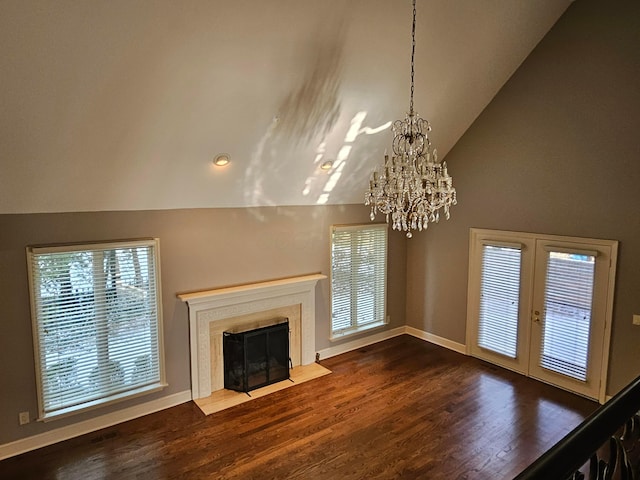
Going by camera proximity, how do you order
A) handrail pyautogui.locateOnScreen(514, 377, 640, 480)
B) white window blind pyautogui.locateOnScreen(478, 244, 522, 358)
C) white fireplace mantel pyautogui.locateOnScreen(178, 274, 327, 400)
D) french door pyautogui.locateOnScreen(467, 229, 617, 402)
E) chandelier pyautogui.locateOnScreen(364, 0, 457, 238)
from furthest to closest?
1. white window blind pyautogui.locateOnScreen(478, 244, 522, 358)
2. white fireplace mantel pyautogui.locateOnScreen(178, 274, 327, 400)
3. french door pyautogui.locateOnScreen(467, 229, 617, 402)
4. chandelier pyautogui.locateOnScreen(364, 0, 457, 238)
5. handrail pyautogui.locateOnScreen(514, 377, 640, 480)

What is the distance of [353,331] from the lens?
22.4 feet

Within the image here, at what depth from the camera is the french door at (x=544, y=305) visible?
500 centimetres

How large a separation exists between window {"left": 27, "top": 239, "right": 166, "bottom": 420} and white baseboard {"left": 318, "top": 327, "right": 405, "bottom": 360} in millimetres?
2518

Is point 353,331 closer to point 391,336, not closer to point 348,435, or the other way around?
point 391,336

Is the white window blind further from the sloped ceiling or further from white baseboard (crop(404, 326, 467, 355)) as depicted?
the sloped ceiling

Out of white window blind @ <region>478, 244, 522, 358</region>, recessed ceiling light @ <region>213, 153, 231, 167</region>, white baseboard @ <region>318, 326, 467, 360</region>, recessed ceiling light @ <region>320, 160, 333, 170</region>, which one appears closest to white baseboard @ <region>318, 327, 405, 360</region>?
white baseboard @ <region>318, 326, 467, 360</region>

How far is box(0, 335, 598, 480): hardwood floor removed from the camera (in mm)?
3936

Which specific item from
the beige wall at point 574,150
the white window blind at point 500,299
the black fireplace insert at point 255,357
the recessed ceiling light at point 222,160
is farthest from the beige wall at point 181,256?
the beige wall at point 574,150

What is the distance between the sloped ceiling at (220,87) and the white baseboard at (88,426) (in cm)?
229

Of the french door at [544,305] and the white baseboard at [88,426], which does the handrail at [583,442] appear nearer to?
the french door at [544,305]

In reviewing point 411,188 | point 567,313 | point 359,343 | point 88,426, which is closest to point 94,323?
point 88,426

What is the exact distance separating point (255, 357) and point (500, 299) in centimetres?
352

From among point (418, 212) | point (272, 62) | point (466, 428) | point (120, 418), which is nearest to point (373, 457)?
point (466, 428)

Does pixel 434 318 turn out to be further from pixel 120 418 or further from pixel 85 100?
pixel 85 100
